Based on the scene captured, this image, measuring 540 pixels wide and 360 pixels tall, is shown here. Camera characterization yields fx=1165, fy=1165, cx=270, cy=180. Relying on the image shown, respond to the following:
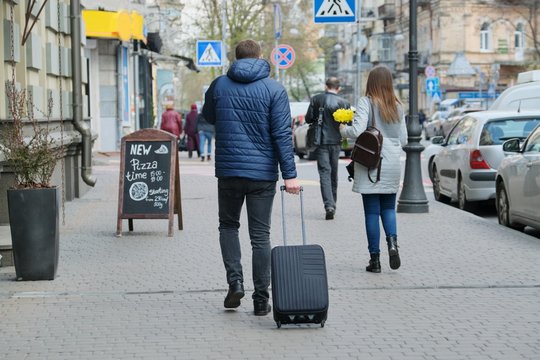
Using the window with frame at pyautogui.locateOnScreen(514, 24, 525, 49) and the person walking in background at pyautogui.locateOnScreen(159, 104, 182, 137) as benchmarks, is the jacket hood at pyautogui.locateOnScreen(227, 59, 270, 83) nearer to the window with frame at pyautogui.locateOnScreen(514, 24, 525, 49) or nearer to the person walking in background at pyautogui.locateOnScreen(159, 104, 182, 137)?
the person walking in background at pyautogui.locateOnScreen(159, 104, 182, 137)

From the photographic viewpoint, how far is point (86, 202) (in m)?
17.4

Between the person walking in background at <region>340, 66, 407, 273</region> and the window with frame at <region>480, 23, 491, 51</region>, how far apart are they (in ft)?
231

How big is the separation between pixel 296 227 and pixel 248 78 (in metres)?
6.16

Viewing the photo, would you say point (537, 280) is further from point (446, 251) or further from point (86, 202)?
point (86, 202)

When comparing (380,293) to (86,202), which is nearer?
(380,293)

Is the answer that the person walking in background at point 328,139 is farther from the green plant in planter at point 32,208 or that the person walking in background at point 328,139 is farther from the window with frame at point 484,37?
the window with frame at point 484,37

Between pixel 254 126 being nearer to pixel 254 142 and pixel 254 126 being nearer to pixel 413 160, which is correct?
pixel 254 142

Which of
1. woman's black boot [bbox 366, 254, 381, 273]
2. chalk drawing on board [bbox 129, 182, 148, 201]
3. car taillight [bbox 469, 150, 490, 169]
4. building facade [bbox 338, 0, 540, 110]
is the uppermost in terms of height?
building facade [bbox 338, 0, 540, 110]

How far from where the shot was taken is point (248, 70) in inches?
313

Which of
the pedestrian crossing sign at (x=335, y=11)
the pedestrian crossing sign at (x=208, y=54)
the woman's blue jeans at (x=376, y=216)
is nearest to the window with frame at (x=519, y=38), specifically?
the pedestrian crossing sign at (x=208, y=54)

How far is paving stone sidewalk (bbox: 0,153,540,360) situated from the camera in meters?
7.04

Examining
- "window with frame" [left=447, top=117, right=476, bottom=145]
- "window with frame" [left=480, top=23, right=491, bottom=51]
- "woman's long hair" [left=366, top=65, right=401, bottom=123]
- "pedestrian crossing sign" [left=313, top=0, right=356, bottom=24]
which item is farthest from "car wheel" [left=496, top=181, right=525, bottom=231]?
"window with frame" [left=480, top=23, right=491, bottom=51]

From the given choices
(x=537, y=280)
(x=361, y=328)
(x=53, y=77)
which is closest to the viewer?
(x=361, y=328)

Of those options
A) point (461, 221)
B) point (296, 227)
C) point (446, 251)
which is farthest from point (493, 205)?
point (446, 251)
